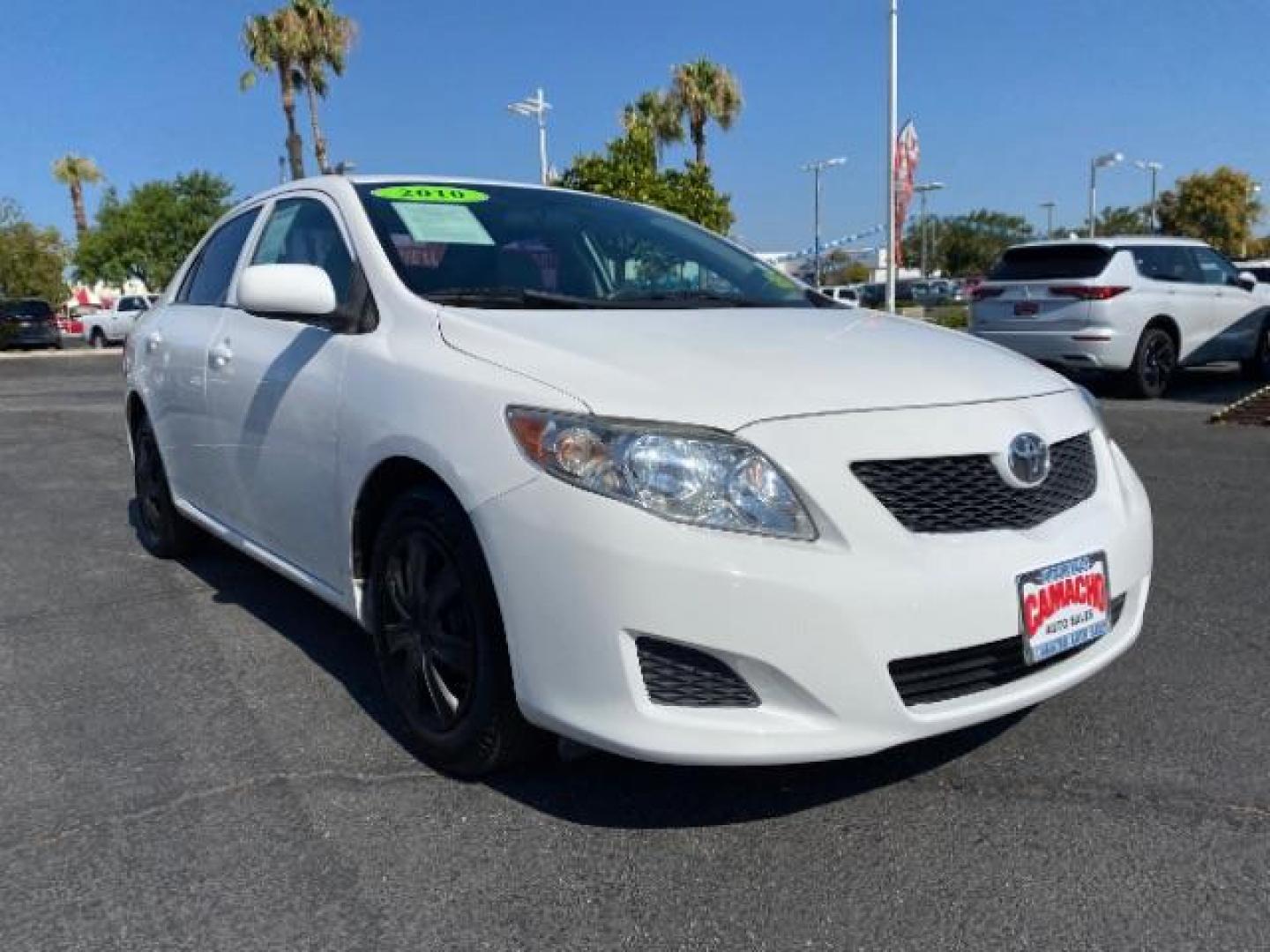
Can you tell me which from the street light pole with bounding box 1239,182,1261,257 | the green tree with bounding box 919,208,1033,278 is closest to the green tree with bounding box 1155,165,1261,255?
the street light pole with bounding box 1239,182,1261,257

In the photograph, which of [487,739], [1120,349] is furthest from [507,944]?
[1120,349]

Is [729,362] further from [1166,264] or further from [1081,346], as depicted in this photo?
[1166,264]

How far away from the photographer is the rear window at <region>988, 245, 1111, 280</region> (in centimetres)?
1084

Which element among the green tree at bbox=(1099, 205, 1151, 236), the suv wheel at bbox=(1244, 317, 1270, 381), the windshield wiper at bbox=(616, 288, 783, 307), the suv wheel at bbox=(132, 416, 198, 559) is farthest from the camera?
→ the green tree at bbox=(1099, 205, 1151, 236)

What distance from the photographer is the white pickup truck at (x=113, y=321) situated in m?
32.2

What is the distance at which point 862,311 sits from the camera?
3.62 m

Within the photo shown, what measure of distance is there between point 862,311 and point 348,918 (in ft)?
8.05

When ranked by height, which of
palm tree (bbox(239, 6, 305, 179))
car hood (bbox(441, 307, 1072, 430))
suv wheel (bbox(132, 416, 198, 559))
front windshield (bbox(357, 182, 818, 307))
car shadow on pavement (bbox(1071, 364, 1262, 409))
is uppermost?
palm tree (bbox(239, 6, 305, 179))

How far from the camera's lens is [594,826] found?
2.47m

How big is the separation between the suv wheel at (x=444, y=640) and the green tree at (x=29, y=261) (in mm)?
52121

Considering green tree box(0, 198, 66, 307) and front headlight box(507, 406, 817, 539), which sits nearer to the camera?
front headlight box(507, 406, 817, 539)

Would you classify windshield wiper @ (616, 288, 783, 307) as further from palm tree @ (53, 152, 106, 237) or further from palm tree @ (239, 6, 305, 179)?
palm tree @ (53, 152, 106, 237)

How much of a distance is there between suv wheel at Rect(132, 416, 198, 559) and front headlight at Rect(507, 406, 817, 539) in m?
3.14

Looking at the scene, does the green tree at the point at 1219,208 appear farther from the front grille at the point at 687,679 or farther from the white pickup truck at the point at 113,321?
the front grille at the point at 687,679
